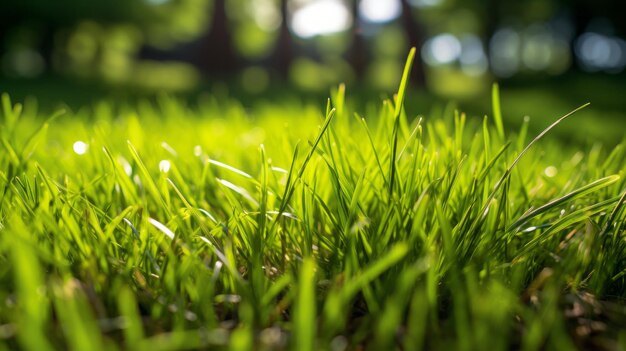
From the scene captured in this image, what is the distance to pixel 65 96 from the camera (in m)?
6.85

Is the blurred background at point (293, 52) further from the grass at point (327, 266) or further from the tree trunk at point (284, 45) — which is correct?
the grass at point (327, 266)

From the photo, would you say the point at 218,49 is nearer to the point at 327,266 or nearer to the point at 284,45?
the point at 284,45

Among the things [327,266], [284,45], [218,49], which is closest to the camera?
[327,266]

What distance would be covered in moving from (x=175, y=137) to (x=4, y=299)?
129cm

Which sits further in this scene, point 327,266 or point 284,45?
point 284,45

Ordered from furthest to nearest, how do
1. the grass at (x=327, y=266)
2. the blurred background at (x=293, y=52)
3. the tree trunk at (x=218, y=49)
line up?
1. the tree trunk at (x=218, y=49)
2. the blurred background at (x=293, y=52)
3. the grass at (x=327, y=266)

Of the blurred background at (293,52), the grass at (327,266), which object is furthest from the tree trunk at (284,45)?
the grass at (327,266)

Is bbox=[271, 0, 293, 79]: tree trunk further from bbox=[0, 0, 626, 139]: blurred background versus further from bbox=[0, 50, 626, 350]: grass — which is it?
bbox=[0, 50, 626, 350]: grass

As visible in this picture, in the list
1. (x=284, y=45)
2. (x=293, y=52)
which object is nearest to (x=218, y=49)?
(x=284, y=45)

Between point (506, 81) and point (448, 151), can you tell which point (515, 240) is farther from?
point (506, 81)

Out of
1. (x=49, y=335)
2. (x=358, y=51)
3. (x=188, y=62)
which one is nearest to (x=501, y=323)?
(x=49, y=335)

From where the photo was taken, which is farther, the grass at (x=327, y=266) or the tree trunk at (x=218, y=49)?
the tree trunk at (x=218, y=49)

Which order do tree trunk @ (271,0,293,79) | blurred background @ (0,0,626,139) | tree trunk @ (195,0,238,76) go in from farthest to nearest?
1. tree trunk @ (271,0,293,79)
2. tree trunk @ (195,0,238,76)
3. blurred background @ (0,0,626,139)

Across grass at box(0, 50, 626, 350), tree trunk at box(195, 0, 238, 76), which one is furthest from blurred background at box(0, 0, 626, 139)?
grass at box(0, 50, 626, 350)
